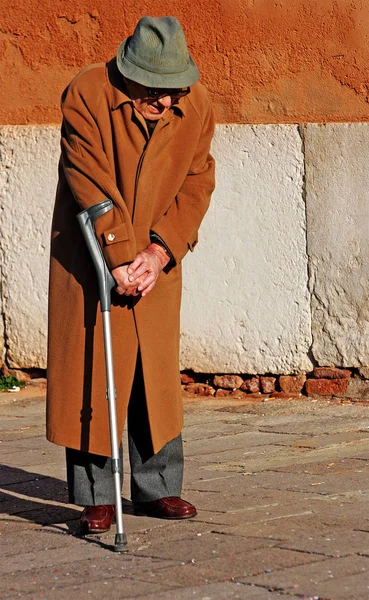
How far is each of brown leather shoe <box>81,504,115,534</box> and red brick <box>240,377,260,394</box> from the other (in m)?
3.08

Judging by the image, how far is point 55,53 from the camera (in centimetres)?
773

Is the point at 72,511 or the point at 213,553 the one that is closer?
the point at 213,553

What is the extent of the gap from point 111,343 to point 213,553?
2.71 feet

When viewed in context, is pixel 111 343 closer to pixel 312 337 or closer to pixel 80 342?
pixel 80 342

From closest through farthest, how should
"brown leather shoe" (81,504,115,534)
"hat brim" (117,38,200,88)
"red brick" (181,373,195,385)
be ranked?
1. "hat brim" (117,38,200,88)
2. "brown leather shoe" (81,504,115,534)
3. "red brick" (181,373,195,385)

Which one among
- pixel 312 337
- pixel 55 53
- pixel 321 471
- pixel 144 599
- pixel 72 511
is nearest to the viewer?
pixel 144 599

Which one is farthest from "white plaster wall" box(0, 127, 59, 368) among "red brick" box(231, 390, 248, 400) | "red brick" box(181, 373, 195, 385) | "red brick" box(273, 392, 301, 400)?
"red brick" box(273, 392, 301, 400)

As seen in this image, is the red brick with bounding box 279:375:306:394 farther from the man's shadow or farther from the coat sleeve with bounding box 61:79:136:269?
the coat sleeve with bounding box 61:79:136:269

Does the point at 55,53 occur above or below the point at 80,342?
above

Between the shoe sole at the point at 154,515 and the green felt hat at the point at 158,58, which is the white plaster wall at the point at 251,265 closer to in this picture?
the shoe sole at the point at 154,515

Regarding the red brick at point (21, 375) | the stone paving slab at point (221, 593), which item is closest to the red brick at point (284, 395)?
the red brick at point (21, 375)

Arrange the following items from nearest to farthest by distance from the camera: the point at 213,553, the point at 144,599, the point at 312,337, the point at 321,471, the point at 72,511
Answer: the point at 144,599, the point at 213,553, the point at 72,511, the point at 321,471, the point at 312,337

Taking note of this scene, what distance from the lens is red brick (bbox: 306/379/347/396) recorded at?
710 centimetres

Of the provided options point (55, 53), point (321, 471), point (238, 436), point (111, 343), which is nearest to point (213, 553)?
point (111, 343)
